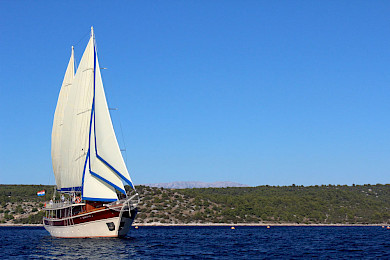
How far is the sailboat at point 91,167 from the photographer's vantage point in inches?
2377

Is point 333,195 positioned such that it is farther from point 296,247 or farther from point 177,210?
point 296,247

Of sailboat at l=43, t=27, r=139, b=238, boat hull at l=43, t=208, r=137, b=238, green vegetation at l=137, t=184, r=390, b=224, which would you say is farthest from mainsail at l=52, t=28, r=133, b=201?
green vegetation at l=137, t=184, r=390, b=224

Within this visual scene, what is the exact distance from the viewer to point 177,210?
131 metres

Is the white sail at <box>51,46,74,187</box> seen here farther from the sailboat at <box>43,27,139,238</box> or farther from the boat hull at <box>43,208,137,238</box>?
the boat hull at <box>43,208,137,238</box>

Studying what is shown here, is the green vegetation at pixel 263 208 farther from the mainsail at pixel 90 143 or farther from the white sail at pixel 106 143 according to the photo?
the white sail at pixel 106 143

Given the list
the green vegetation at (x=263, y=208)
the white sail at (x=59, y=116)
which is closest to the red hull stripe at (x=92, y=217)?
the white sail at (x=59, y=116)

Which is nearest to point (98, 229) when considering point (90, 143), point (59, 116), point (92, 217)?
point (92, 217)

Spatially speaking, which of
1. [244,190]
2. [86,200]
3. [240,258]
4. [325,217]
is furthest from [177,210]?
[240,258]

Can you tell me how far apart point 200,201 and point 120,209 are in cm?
8195

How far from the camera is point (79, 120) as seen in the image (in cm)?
6556

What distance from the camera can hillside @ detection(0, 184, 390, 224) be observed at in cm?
12762

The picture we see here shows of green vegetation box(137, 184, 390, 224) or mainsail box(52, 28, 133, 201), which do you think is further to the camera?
green vegetation box(137, 184, 390, 224)

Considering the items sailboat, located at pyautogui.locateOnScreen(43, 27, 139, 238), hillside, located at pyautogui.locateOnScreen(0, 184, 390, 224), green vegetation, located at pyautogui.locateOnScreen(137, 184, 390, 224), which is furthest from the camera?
green vegetation, located at pyautogui.locateOnScreen(137, 184, 390, 224)

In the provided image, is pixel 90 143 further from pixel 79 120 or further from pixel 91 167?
pixel 79 120
